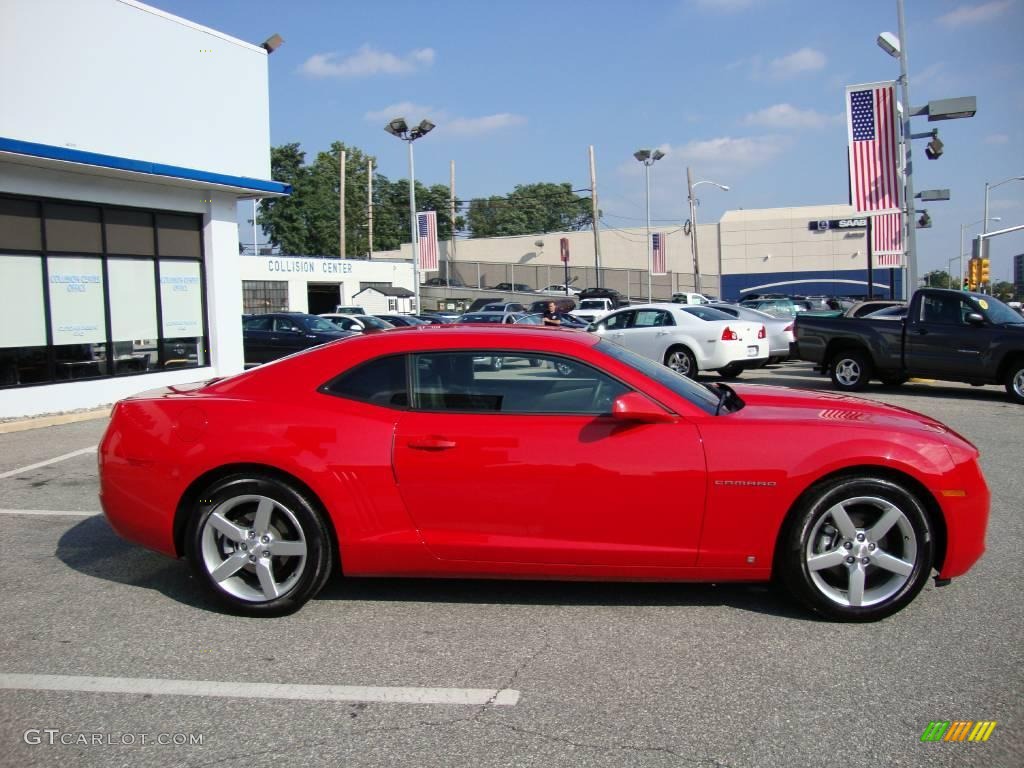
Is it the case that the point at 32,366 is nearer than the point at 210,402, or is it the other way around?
the point at 210,402

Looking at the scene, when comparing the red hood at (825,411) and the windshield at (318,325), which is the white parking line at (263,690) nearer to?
the red hood at (825,411)

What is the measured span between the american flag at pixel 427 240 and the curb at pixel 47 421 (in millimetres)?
28967

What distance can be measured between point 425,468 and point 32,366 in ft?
34.3

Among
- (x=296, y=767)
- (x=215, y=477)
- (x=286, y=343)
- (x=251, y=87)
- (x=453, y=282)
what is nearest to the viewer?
(x=296, y=767)

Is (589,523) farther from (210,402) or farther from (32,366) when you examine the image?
(32,366)

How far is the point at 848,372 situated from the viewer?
570 inches

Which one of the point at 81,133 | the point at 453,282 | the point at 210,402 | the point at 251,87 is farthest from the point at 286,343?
the point at 453,282

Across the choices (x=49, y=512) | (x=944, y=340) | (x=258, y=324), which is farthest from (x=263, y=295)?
(x=49, y=512)

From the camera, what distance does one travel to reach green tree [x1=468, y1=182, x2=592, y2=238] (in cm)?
12475

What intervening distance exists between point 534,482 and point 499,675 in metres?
0.93

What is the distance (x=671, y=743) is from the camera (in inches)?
122

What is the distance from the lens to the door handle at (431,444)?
13.8 feet

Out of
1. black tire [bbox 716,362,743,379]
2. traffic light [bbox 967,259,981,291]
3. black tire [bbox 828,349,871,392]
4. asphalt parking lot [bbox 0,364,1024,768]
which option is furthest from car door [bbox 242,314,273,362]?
traffic light [bbox 967,259,981,291]

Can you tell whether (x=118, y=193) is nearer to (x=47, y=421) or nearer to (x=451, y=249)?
(x=47, y=421)
